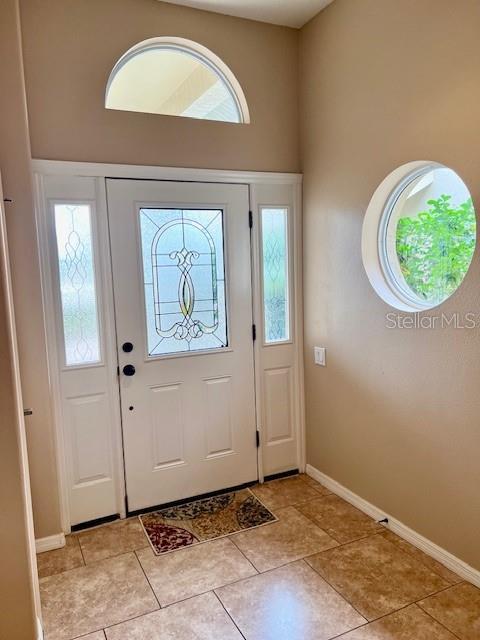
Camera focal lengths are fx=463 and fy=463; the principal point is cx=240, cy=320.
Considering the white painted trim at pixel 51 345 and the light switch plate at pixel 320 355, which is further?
the light switch plate at pixel 320 355

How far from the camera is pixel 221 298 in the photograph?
3.11 m

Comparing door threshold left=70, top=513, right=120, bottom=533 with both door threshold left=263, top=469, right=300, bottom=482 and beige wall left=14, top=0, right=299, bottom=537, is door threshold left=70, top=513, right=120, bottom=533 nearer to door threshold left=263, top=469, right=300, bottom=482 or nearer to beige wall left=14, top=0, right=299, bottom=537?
beige wall left=14, top=0, right=299, bottom=537

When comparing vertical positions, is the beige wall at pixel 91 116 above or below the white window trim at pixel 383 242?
above

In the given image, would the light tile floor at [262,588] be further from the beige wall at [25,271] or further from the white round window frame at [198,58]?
the white round window frame at [198,58]

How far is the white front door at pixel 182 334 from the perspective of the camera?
9.34ft

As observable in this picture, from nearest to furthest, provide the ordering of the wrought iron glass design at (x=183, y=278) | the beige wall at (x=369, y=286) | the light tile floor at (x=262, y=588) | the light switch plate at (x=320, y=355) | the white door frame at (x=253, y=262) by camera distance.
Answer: the light tile floor at (x=262, y=588), the beige wall at (x=369, y=286), the white door frame at (x=253, y=262), the wrought iron glass design at (x=183, y=278), the light switch plate at (x=320, y=355)

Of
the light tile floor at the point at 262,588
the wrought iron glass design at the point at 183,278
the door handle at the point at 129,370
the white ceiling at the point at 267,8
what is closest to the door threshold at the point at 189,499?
the light tile floor at the point at 262,588

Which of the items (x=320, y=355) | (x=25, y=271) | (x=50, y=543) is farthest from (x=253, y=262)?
(x=50, y=543)

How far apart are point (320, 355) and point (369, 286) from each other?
697mm

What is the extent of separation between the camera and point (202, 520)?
288 centimetres

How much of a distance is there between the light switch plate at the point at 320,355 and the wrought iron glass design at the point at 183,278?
699 mm

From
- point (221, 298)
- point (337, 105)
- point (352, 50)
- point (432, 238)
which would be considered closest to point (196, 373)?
point (221, 298)

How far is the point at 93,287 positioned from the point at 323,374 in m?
1.64

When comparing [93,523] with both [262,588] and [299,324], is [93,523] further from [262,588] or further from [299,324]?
[299,324]
